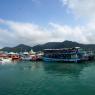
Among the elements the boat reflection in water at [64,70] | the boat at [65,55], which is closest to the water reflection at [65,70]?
the boat reflection in water at [64,70]

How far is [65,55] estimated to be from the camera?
4126 inches

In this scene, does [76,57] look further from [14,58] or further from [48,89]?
[48,89]

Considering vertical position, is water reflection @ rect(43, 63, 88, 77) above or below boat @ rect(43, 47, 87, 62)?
below

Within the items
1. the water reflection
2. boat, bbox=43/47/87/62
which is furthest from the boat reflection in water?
boat, bbox=43/47/87/62

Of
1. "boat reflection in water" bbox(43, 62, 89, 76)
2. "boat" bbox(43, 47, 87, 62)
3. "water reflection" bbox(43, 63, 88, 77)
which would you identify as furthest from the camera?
"boat" bbox(43, 47, 87, 62)

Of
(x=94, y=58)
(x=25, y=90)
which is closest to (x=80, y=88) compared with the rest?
(x=25, y=90)

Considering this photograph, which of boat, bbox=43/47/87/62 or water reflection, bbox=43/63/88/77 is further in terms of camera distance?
boat, bbox=43/47/87/62

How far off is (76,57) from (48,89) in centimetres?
6912

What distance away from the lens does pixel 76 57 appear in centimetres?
10131

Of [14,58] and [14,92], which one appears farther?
[14,58]

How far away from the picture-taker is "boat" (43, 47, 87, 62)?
101688 millimetres

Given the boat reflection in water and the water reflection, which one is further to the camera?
the water reflection

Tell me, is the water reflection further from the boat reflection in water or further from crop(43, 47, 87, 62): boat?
crop(43, 47, 87, 62): boat

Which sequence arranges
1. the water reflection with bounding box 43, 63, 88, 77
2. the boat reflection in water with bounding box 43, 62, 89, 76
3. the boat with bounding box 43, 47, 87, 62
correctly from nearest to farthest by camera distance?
the boat reflection in water with bounding box 43, 62, 89, 76 → the water reflection with bounding box 43, 63, 88, 77 → the boat with bounding box 43, 47, 87, 62
